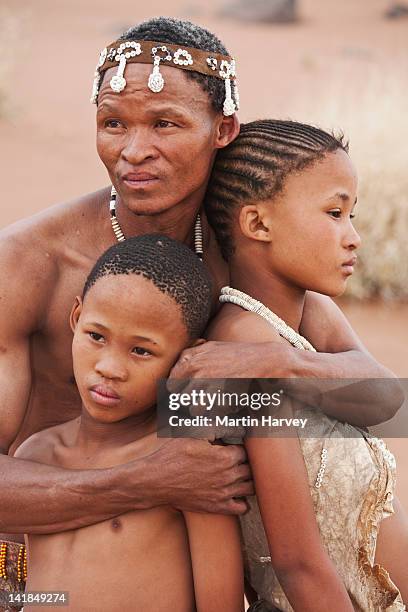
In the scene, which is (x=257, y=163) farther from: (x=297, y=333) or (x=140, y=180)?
(x=297, y=333)

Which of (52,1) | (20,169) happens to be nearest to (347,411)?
(20,169)

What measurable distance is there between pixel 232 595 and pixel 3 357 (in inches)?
42.9

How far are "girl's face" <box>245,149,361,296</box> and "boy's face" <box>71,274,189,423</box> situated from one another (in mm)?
419

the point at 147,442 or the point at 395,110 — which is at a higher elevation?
the point at 395,110

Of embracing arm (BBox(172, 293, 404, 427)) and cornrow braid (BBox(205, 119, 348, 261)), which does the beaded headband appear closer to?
cornrow braid (BBox(205, 119, 348, 261))

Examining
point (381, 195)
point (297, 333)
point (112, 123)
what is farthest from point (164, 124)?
point (381, 195)

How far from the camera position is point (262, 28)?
82.0 feet

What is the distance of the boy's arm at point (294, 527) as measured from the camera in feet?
10.7

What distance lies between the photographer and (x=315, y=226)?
11.4 feet

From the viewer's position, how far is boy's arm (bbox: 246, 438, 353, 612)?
10.7ft

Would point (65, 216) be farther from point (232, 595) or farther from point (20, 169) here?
point (20, 169)

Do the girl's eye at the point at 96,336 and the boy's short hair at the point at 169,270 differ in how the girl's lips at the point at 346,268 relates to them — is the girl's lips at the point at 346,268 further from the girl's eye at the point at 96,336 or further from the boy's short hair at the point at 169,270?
the girl's eye at the point at 96,336

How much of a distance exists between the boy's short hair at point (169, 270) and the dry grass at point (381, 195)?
22.2 feet

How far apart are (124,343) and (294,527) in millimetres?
720
